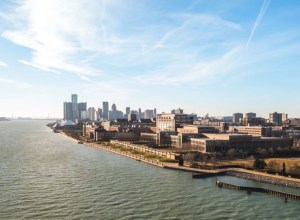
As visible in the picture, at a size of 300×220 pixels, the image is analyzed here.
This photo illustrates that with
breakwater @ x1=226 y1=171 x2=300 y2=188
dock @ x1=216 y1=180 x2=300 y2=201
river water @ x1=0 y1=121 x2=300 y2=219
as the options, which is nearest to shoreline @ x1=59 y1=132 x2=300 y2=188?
breakwater @ x1=226 y1=171 x2=300 y2=188

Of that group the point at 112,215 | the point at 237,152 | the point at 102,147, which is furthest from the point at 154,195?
the point at 102,147

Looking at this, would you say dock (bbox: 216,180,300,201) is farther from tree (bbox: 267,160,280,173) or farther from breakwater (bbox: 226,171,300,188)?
tree (bbox: 267,160,280,173)

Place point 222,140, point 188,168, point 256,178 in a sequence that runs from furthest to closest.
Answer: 1. point 222,140
2. point 188,168
3. point 256,178

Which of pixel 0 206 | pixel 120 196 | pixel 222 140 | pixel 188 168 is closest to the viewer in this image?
pixel 0 206

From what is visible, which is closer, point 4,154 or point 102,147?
point 4,154

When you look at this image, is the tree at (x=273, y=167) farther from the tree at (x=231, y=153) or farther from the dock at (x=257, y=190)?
the tree at (x=231, y=153)

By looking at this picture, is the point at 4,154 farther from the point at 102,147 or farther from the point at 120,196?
the point at 120,196

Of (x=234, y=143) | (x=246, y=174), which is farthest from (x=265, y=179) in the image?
(x=234, y=143)
